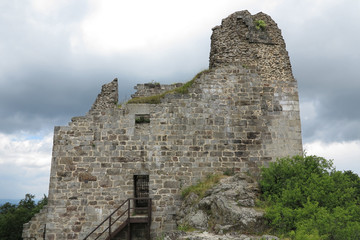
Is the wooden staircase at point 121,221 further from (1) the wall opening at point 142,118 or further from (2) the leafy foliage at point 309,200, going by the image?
(2) the leafy foliage at point 309,200

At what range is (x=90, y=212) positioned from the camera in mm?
11172

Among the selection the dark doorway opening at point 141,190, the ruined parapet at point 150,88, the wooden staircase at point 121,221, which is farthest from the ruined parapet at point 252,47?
the wooden staircase at point 121,221

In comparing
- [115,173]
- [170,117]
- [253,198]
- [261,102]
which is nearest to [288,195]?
[253,198]

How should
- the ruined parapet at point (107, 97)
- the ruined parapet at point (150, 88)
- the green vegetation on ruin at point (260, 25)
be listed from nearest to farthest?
1. the green vegetation on ruin at point (260, 25)
2. the ruined parapet at point (107, 97)
3. the ruined parapet at point (150, 88)

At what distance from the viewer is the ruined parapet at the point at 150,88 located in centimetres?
1497

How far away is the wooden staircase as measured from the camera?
34.8 ft

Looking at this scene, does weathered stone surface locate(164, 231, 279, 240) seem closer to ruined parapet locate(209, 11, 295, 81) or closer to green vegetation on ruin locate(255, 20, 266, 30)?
ruined parapet locate(209, 11, 295, 81)

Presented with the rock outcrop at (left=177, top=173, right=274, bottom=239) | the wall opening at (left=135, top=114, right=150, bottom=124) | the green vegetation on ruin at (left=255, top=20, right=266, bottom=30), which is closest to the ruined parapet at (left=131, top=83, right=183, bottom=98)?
the wall opening at (left=135, top=114, right=150, bottom=124)

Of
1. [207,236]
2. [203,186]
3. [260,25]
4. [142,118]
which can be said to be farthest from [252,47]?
[207,236]

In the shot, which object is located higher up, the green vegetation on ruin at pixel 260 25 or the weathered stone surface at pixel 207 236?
the green vegetation on ruin at pixel 260 25

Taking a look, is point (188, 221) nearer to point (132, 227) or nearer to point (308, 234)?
point (132, 227)

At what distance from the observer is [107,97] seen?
13477 millimetres

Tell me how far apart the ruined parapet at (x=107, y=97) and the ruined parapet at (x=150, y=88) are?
5.14 ft

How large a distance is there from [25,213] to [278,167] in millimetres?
30099
